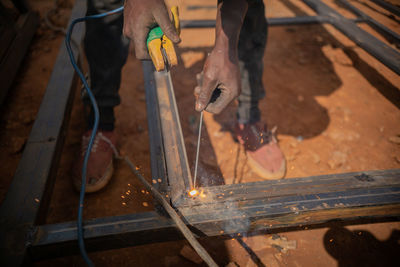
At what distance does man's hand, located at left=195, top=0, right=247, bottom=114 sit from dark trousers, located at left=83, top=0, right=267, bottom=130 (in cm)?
51

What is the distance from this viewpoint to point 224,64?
1.03 metres

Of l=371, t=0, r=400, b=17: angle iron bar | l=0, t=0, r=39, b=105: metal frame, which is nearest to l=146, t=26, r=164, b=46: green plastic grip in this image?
l=371, t=0, r=400, b=17: angle iron bar

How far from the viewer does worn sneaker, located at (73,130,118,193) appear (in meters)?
1.60

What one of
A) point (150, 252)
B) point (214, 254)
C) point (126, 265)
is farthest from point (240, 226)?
point (126, 265)

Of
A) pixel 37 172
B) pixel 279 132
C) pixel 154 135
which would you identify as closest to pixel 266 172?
pixel 279 132

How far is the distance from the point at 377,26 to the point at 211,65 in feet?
7.01

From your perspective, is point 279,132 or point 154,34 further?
point 279,132

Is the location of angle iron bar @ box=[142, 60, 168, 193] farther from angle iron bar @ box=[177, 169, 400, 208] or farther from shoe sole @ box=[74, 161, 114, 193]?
shoe sole @ box=[74, 161, 114, 193]

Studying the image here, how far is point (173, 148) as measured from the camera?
4.09ft

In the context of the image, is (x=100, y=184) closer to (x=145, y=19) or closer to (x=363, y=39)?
(x=145, y=19)

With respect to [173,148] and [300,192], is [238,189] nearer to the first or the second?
[300,192]

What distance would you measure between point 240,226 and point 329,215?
0.46m

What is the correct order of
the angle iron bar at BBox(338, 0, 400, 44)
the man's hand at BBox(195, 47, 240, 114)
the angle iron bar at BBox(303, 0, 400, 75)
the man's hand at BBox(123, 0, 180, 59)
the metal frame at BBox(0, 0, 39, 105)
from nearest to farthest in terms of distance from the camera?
1. the man's hand at BBox(123, 0, 180, 59)
2. the man's hand at BBox(195, 47, 240, 114)
3. the angle iron bar at BBox(303, 0, 400, 75)
4. the angle iron bar at BBox(338, 0, 400, 44)
5. the metal frame at BBox(0, 0, 39, 105)

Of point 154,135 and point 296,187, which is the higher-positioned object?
point 154,135
